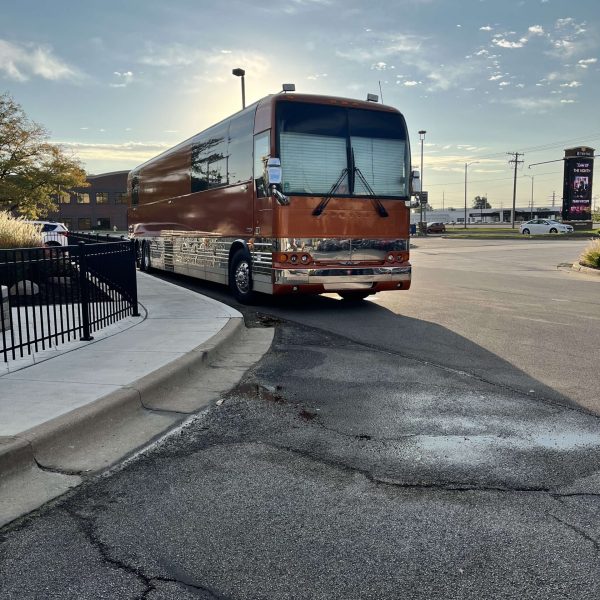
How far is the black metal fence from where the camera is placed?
689 cm

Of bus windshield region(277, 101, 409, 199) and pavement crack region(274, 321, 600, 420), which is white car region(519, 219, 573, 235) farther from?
pavement crack region(274, 321, 600, 420)

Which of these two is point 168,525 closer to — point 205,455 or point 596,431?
point 205,455

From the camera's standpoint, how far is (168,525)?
10.4ft

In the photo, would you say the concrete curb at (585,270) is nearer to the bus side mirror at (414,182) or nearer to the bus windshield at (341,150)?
the bus side mirror at (414,182)

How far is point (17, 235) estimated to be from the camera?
1330 cm

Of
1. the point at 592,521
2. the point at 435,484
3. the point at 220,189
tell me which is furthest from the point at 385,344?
the point at 220,189

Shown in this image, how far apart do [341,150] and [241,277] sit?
310 cm

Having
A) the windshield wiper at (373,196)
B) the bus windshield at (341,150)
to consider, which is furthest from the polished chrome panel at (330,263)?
the bus windshield at (341,150)

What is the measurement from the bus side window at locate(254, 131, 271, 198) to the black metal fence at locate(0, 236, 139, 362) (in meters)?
2.45

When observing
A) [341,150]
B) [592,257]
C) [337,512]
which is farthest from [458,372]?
[592,257]

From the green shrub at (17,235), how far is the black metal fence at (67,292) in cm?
298

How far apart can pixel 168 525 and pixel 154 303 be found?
8007 millimetres

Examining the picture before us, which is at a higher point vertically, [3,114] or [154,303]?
[3,114]

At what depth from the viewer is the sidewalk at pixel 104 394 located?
3816 millimetres
